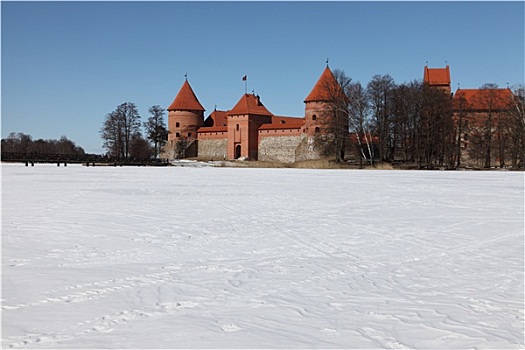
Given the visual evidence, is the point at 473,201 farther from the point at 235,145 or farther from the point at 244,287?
the point at 235,145

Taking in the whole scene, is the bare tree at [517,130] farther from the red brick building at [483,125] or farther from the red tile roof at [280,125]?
the red tile roof at [280,125]

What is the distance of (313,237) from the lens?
7.65m

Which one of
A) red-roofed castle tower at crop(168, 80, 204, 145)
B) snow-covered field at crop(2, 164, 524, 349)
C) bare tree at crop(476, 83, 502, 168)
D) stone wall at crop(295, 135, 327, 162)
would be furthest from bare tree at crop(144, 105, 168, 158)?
snow-covered field at crop(2, 164, 524, 349)

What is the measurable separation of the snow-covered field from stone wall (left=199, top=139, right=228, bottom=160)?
2391 inches

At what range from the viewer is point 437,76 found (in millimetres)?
70312

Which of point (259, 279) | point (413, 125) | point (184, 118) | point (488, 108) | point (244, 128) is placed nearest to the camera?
point (259, 279)

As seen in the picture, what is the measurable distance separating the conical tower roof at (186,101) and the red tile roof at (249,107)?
7.88 meters

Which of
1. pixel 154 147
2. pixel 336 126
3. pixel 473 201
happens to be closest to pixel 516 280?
pixel 473 201

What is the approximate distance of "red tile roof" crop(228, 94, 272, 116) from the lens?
68750 millimetres

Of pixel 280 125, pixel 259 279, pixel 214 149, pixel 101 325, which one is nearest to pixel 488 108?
pixel 280 125

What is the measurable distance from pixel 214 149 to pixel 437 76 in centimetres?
3288

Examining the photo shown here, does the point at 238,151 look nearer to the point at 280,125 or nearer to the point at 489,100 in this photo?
the point at 280,125

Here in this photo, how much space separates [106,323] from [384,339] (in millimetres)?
2064

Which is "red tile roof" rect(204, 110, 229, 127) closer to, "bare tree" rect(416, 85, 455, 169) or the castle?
the castle
